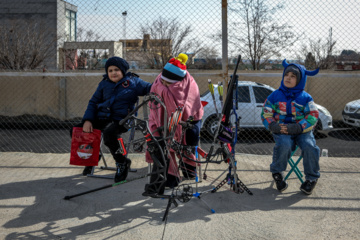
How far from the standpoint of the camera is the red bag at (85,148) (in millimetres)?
4625

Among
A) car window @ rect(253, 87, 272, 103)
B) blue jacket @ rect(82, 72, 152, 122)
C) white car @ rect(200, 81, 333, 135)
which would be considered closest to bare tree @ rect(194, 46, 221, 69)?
white car @ rect(200, 81, 333, 135)

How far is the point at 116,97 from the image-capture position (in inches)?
189

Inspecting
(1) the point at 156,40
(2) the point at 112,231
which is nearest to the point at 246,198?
(2) the point at 112,231

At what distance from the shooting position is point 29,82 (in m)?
11.7

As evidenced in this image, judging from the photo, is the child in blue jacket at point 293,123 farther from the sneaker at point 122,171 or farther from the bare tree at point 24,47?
the bare tree at point 24,47

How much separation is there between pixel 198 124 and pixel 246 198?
1.05 metres

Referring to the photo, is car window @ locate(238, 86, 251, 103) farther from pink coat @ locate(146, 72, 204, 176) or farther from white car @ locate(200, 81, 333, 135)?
pink coat @ locate(146, 72, 204, 176)

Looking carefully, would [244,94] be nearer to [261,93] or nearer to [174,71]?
[261,93]

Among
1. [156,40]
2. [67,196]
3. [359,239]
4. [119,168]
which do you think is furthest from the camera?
[156,40]

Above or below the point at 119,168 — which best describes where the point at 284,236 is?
below

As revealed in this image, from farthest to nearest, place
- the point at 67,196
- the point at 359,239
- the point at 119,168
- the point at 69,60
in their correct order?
the point at 69,60, the point at 119,168, the point at 67,196, the point at 359,239

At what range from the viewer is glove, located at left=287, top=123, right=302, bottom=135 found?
14.5 feet

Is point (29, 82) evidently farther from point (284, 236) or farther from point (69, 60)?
point (284, 236)

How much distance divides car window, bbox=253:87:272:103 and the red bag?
5.81 meters
